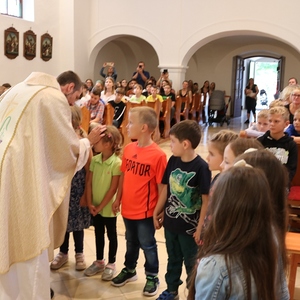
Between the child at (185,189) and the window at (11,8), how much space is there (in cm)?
1000

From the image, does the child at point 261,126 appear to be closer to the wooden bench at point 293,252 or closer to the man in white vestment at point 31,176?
the wooden bench at point 293,252

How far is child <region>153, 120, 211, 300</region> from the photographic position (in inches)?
108

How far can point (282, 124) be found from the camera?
3.62 m

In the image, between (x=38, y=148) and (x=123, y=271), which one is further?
(x=123, y=271)

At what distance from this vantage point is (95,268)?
Answer: 349 cm

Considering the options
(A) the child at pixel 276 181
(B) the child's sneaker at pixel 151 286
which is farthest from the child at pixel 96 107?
(A) the child at pixel 276 181

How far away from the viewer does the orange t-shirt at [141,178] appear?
3.01 m

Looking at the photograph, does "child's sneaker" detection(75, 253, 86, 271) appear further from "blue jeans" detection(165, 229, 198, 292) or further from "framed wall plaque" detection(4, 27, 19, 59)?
"framed wall plaque" detection(4, 27, 19, 59)

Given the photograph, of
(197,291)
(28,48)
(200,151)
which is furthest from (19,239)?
(28,48)

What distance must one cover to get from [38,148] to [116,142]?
92 cm

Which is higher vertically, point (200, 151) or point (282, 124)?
point (282, 124)

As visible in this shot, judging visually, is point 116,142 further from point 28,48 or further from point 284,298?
point 28,48

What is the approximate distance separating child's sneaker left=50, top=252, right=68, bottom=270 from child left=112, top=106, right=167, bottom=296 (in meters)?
0.72

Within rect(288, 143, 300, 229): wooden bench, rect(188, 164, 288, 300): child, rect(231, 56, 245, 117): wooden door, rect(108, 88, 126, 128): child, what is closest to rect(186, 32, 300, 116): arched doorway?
rect(231, 56, 245, 117): wooden door
